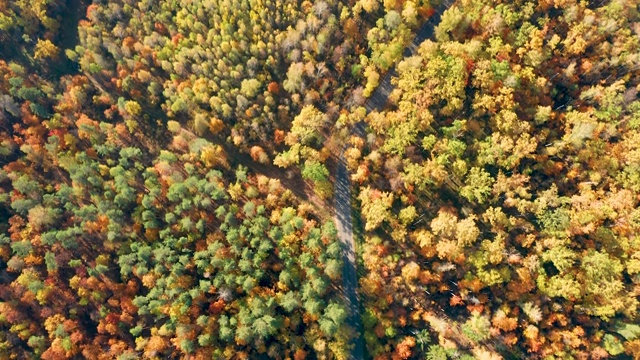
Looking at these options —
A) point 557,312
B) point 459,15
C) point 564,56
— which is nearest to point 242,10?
point 459,15

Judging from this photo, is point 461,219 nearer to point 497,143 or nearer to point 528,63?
point 497,143

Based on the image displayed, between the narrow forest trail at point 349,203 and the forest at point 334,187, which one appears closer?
the forest at point 334,187

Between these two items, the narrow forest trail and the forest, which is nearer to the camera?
the forest

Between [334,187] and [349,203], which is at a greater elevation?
[334,187]

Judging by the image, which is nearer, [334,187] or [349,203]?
[349,203]
